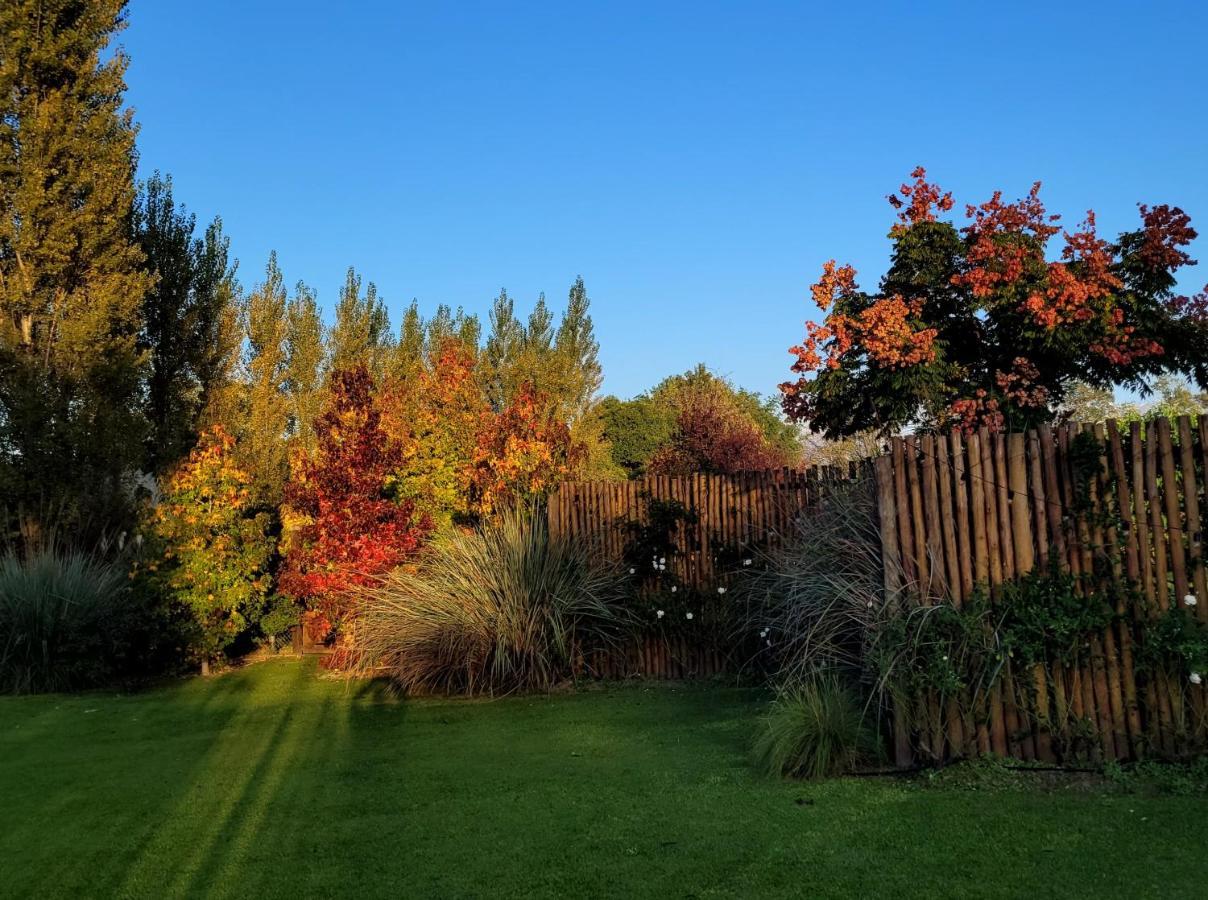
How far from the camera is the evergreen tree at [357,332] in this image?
26.1 meters

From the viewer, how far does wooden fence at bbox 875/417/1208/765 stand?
17.2ft

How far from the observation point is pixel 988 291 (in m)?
13.4

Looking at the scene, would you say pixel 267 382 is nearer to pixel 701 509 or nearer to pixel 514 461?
pixel 514 461

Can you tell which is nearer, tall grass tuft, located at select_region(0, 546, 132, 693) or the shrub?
the shrub

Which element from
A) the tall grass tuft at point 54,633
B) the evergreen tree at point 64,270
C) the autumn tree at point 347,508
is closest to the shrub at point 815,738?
the autumn tree at point 347,508

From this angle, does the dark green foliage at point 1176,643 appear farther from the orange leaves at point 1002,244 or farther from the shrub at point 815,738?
the orange leaves at point 1002,244

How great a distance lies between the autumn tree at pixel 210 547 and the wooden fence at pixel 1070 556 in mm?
9037

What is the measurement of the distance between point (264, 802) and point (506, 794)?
147 cm

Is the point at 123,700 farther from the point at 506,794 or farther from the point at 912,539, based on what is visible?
the point at 912,539

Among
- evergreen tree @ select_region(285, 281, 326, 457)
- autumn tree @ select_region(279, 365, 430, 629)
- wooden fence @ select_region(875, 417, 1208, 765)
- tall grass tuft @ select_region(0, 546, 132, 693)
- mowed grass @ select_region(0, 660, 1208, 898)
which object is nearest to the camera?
mowed grass @ select_region(0, 660, 1208, 898)

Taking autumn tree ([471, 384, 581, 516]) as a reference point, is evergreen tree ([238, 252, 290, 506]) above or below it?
above

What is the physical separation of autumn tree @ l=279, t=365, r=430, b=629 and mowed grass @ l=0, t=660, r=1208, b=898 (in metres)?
3.60

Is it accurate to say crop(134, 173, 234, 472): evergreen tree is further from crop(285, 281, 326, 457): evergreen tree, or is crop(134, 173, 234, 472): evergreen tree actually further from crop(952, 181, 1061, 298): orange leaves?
crop(952, 181, 1061, 298): orange leaves

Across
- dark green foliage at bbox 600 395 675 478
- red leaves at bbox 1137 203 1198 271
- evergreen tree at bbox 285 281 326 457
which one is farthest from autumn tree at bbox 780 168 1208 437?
dark green foliage at bbox 600 395 675 478
